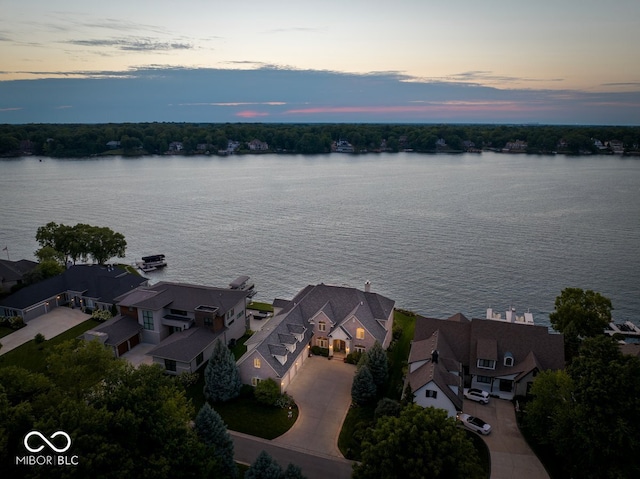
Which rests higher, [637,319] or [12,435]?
[12,435]

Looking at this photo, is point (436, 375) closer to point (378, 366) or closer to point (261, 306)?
point (378, 366)

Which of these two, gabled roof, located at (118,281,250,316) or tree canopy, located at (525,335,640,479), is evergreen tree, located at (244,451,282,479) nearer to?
tree canopy, located at (525,335,640,479)

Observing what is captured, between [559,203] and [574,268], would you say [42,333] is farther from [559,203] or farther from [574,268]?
[559,203]

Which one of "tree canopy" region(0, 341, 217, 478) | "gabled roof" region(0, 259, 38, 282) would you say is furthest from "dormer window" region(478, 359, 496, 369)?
"gabled roof" region(0, 259, 38, 282)

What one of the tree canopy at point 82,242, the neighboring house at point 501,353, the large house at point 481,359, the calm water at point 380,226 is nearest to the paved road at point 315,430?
the large house at point 481,359

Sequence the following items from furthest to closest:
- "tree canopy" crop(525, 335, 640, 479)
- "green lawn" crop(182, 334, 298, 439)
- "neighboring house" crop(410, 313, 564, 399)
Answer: "neighboring house" crop(410, 313, 564, 399), "green lawn" crop(182, 334, 298, 439), "tree canopy" crop(525, 335, 640, 479)

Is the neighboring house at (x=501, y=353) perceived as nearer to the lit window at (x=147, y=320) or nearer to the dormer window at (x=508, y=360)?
the dormer window at (x=508, y=360)

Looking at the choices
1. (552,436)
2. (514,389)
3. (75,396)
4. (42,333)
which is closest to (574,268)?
(514,389)
